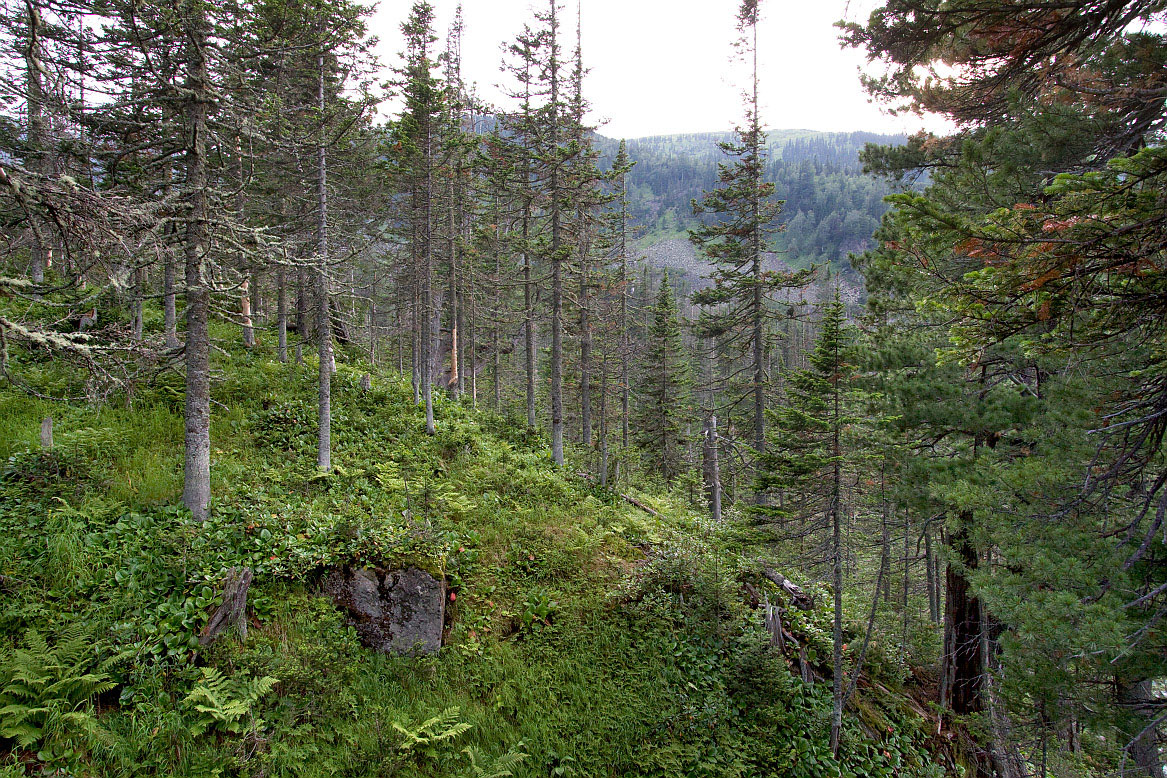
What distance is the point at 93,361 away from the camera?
4.82 m

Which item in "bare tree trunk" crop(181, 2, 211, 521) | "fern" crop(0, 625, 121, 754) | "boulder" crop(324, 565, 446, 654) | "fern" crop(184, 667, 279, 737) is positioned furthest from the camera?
"bare tree trunk" crop(181, 2, 211, 521)

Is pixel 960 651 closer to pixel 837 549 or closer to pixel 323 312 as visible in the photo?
pixel 837 549

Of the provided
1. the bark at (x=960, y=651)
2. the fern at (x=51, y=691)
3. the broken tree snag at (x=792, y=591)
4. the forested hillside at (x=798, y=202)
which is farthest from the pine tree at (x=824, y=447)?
the forested hillside at (x=798, y=202)

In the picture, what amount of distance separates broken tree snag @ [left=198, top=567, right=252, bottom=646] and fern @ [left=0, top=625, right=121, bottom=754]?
962 millimetres

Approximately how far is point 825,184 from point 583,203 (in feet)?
499

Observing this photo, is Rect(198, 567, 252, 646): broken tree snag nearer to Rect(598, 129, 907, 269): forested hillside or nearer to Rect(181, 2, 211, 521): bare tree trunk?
Rect(181, 2, 211, 521): bare tree trunk

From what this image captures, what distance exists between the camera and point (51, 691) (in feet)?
17.9

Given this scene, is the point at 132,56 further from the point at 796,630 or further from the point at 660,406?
the point at 660,406

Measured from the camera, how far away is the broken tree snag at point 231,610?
6.72 metres

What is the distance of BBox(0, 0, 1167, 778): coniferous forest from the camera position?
4.69 metres

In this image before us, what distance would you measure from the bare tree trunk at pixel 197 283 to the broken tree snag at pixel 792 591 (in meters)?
11.7

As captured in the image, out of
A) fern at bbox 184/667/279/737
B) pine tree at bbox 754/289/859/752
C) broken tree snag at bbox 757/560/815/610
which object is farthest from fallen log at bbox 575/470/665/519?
fern at bbox 184/667/279/737

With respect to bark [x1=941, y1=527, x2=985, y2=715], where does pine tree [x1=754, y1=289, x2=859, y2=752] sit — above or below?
above

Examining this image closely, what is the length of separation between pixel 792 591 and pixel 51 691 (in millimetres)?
12738
